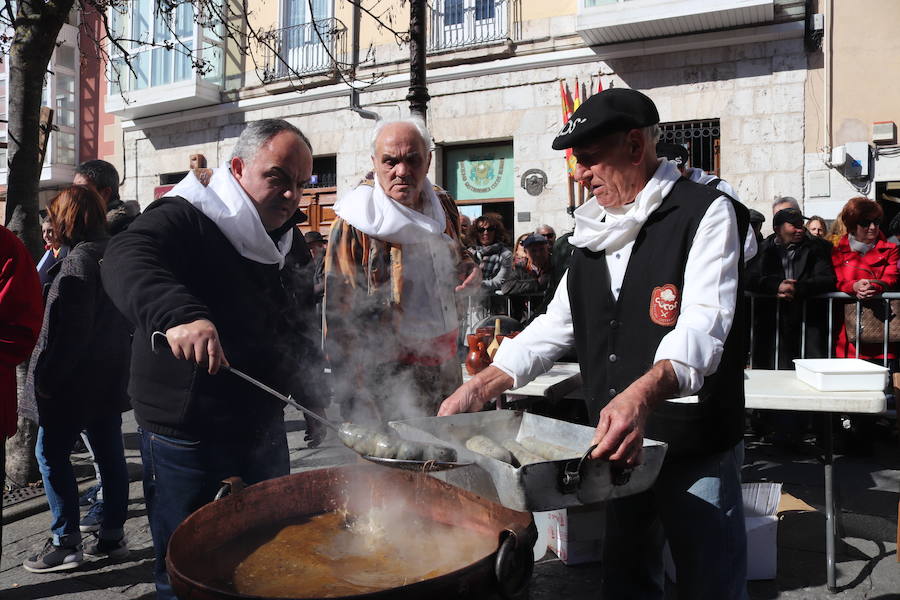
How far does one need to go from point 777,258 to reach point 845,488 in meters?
1.99

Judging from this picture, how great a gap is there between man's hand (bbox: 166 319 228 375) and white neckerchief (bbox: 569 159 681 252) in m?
1.13

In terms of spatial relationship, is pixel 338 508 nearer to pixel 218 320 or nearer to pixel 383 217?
pixel 218 320

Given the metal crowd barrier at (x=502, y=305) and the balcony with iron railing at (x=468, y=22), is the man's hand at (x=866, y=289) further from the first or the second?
the balcony with iron railing at (x=468, y=22)

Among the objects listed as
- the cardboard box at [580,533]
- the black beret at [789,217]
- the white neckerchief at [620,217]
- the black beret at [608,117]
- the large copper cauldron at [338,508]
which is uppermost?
the black beret at [789,217]

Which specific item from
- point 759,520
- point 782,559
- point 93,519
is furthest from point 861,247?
point 93,519

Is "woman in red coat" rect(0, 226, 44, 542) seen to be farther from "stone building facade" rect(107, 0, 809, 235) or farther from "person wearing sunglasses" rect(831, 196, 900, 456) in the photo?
"stone building facade" rect(107, 0, 809, 235)

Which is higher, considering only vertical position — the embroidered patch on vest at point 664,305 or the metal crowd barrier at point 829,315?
the embroidered patch on vest at point 664,305

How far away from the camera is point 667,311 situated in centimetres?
196

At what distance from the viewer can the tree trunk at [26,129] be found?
4.92m

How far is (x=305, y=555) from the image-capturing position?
204 centimetres

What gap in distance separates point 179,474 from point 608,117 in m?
1.78

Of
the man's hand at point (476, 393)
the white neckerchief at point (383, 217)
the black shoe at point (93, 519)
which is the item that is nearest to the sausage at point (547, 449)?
the man's hand at point (476, 393)

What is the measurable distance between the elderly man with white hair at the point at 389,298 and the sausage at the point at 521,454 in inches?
41.5

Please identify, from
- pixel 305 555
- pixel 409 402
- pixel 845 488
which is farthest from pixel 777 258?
pixel 305 555
